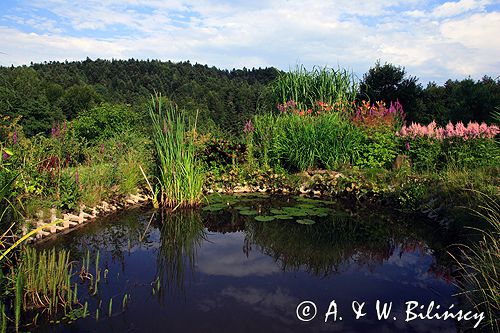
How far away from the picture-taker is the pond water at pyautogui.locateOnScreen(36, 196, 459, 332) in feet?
11.3

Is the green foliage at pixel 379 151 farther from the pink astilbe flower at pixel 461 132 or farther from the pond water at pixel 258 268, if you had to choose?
the pond water at pixel 258 268

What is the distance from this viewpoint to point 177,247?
5.40m

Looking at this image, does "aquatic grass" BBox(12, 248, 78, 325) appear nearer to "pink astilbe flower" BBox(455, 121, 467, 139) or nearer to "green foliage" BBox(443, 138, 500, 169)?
"green foliage" BBox(443, 138, 500, 169)

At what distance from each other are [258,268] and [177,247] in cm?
134

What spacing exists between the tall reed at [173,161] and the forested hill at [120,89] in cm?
1655

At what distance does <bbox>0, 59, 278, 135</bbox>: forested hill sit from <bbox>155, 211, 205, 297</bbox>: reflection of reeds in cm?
1744

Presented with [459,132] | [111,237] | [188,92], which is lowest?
[111,237]

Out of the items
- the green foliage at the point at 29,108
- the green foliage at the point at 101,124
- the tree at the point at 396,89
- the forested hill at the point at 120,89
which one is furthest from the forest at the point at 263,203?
the green foliage at the point at 29,108

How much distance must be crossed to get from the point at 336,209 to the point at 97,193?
447cm

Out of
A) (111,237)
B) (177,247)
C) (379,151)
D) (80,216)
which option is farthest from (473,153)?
(80,216)

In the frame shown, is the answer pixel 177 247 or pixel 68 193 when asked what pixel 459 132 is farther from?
pixel 68 193

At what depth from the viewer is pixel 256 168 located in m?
9.28

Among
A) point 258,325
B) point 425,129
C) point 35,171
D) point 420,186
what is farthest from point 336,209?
point 35,171

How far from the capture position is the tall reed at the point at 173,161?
22.4 feet
